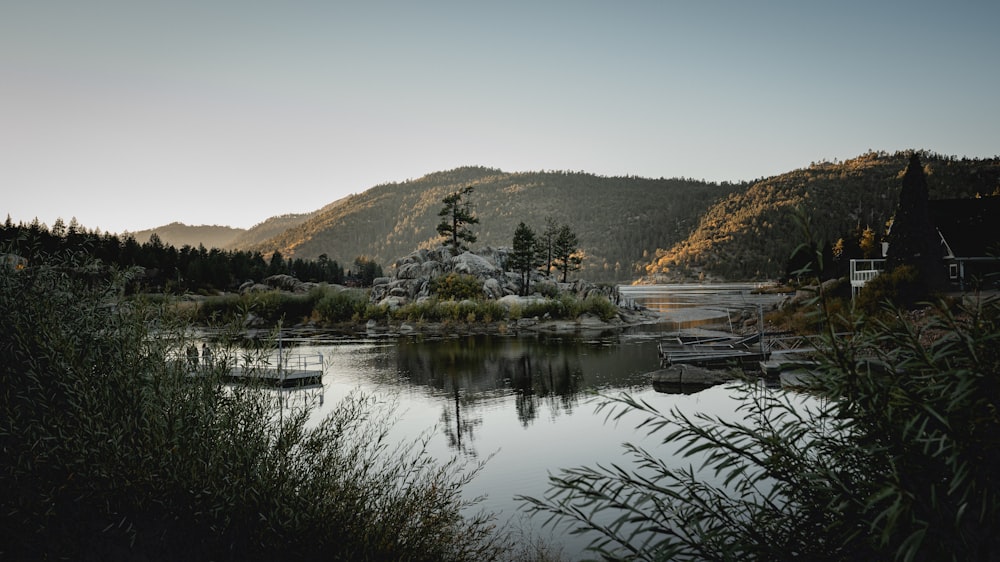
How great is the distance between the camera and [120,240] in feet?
297

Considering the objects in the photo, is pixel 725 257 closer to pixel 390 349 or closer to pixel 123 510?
pixel 390 349

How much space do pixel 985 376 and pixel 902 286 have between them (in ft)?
118

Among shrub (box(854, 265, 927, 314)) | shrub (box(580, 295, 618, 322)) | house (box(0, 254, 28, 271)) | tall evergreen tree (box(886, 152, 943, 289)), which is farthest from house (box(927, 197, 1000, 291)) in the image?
house (box(0, 254, 28, 271))

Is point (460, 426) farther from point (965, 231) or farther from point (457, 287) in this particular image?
point (457, 287)

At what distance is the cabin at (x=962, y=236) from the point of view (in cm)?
3725

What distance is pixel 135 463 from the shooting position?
5.10 m

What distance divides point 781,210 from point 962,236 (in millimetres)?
75694

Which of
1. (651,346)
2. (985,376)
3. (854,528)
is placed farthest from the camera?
(651,346)

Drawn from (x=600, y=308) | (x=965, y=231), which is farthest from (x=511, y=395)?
(x=965, y=231)

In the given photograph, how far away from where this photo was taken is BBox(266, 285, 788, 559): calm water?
15.9 m

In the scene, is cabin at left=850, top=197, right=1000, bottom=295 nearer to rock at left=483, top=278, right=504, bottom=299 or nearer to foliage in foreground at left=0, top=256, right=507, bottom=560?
rock at left=483, top=278, right=504, bottom=299

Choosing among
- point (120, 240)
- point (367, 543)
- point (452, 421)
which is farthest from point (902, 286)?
point (120, 240)

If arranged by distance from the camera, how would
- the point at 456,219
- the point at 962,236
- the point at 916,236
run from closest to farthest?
the point at 916,236, the point at 962,236, the point at 456,219

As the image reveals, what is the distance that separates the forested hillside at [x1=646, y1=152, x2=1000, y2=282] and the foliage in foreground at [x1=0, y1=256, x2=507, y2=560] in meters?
119
